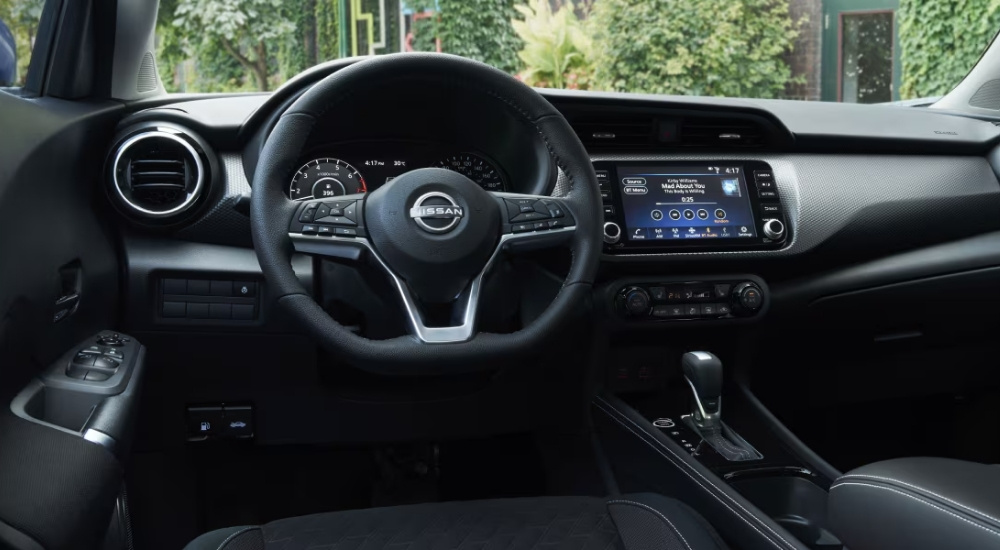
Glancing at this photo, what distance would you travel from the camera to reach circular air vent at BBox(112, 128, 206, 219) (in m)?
1.76

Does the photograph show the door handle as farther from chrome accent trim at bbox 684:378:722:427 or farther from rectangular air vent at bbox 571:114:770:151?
chrome accent trim at bbox 684:378:722:427

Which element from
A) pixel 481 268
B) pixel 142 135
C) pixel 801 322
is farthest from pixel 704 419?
pixel 142 135

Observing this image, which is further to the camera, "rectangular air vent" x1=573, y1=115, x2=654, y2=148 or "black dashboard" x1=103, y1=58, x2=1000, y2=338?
"rectangular air vent" x1=573, y1=115, x2=654, y2=148

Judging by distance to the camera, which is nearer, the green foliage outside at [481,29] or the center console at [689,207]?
the center console at [689,207]

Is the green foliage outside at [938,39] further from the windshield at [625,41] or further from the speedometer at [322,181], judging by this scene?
the speedometer at [322,181]

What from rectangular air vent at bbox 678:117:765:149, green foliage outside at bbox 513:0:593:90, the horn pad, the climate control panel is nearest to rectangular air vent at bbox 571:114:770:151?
rectangular air vent at bbox 678:117:765:149

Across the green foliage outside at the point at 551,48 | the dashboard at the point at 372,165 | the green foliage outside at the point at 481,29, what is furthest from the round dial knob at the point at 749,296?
the green foliage outside at the point at 551,48

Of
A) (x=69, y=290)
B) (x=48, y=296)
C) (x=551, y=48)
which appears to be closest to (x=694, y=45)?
(x=551, y=48)

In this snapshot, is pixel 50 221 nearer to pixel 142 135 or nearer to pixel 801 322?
pixel 142 135

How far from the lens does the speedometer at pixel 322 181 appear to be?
5.74 feet

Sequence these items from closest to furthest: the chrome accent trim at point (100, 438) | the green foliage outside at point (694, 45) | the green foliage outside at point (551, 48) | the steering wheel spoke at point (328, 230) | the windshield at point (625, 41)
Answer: the chrome accent trim at point (100, 438), the steering wheel spoke at point (328, 230), the windshield at point (625, 41), the green foliage outside at point (551, 48), the green foliage outside at point (694, 45)

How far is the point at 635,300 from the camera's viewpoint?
211 centimetres

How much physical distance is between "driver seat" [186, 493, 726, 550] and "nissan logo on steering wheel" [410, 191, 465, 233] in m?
0.50

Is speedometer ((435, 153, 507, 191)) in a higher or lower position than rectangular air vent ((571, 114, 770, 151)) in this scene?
lower
